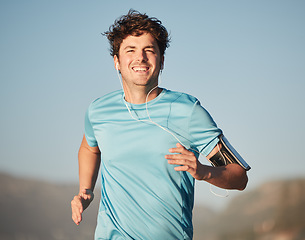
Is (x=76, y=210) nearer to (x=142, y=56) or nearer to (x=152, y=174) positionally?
(x=152, y=174)

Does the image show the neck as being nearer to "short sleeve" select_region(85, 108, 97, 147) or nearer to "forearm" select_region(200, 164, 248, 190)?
"short sleeve" select_region(85, 108, 97, 147)

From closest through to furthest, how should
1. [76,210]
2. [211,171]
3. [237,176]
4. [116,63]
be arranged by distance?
[211,171]
[237,176]
[76,210]
[116,63]

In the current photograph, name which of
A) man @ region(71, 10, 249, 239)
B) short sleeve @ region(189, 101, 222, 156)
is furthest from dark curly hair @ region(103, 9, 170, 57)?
short sleeve @ region(189, 101, 222, 156)

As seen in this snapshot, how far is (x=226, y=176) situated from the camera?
9.43ft

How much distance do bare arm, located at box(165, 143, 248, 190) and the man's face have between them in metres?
0.59

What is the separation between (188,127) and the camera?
3.06 metres

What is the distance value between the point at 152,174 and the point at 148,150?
0.52ft

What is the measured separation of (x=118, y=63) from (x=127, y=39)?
227mm

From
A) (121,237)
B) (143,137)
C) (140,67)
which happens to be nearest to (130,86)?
(140,67)

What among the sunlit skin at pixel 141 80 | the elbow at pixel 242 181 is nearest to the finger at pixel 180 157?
the sunlit skin at pixel 141 80

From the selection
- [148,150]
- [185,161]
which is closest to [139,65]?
[148,150]

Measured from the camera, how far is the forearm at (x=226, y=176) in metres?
2.75

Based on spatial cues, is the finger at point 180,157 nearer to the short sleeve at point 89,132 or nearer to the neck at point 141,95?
the neck at point 141,95

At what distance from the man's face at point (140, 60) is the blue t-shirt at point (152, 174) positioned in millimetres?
180
